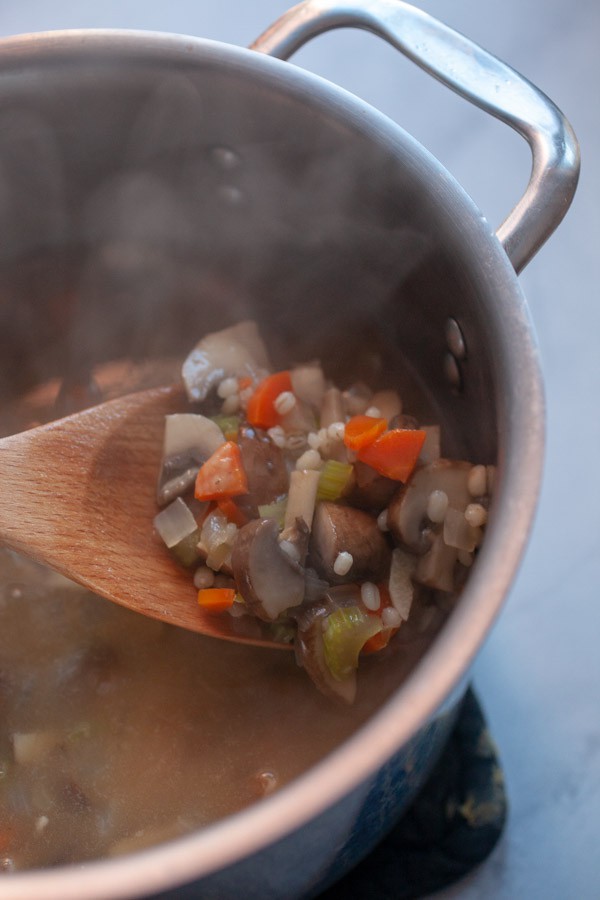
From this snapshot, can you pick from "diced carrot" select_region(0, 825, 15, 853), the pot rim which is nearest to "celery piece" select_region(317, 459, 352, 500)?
the pot rim

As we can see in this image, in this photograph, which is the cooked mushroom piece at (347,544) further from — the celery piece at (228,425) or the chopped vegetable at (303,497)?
the celery piece at (228,425)

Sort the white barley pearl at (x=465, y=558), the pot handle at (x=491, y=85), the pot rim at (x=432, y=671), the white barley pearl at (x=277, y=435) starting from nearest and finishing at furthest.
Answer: the pot rim at (x=432, y=671) < the pot handle at (x=491, y=85) < the white barley pearl at (x=465, y=558) < the white barley pearl at (x=277, y=435)

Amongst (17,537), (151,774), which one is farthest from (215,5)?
(151,774)

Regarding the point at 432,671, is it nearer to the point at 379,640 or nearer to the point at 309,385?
the point at 379,640

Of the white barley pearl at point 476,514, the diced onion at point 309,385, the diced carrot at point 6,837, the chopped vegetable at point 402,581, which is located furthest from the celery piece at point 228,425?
the diced carrot at point 6,837

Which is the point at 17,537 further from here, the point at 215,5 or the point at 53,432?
the point at 215,5

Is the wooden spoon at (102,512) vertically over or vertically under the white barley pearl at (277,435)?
under

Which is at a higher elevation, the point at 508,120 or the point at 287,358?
the point at 508,120

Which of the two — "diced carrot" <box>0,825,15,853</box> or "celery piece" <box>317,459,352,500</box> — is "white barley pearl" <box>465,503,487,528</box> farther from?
"diced carrot" <box>0,825,15,853</box>
